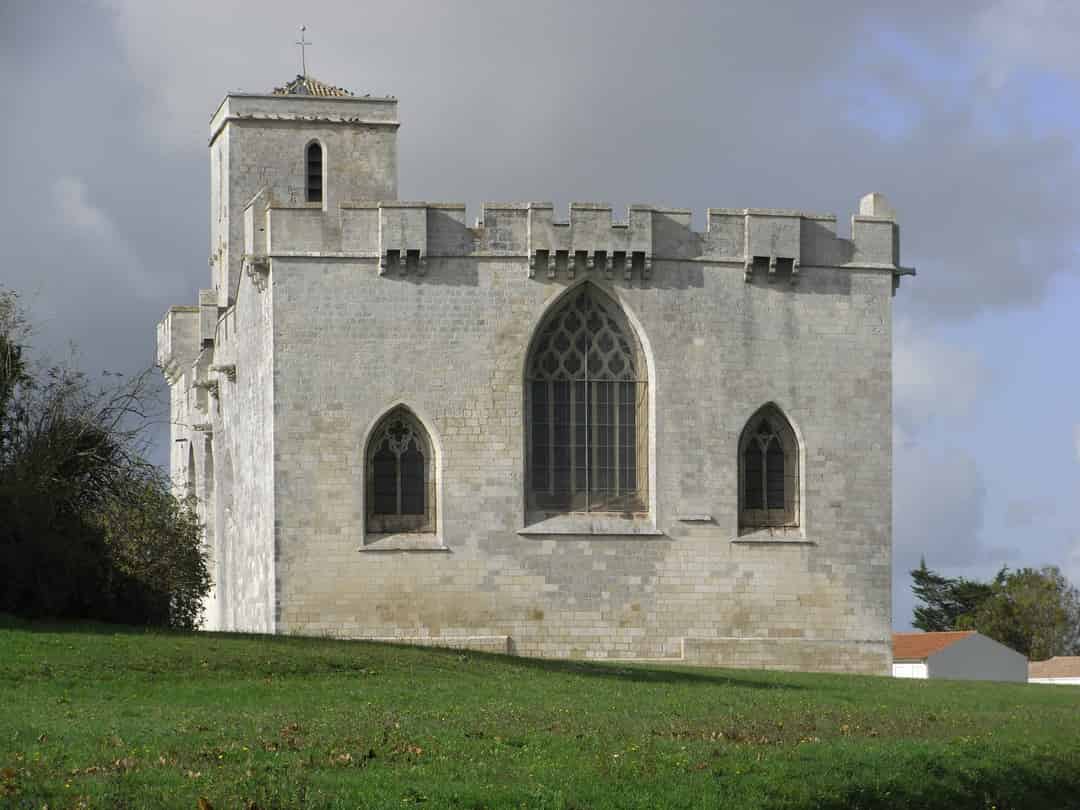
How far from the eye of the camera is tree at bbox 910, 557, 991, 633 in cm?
8756

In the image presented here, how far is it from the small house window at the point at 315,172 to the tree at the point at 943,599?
50.0m

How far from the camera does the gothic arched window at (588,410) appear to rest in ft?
126

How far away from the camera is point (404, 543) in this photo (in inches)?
1464

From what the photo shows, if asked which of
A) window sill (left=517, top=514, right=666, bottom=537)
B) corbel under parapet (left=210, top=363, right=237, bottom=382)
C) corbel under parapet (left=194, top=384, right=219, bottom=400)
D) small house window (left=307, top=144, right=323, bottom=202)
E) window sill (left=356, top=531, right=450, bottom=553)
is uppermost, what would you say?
small house window (left=307, top=144, right=323, bottom=202)

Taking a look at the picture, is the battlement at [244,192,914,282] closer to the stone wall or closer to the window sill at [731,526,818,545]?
the stone wall

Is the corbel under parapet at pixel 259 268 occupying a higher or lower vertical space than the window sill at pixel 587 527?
higher

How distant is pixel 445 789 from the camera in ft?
55.7

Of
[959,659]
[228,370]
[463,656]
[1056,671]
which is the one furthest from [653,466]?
[1056,671]

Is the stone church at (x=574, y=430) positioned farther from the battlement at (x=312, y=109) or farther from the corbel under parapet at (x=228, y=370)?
the battlement at (x=312, y=109)

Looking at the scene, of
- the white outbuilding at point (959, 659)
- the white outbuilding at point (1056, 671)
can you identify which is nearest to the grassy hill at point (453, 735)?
the white outbuilding at point (959, 659)

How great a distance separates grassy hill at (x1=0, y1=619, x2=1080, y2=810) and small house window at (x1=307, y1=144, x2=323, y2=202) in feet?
51.2

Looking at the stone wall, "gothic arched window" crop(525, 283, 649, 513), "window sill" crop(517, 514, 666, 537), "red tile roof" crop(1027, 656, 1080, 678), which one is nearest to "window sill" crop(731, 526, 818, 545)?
the stone wall

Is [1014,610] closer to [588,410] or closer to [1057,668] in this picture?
[1057,668]

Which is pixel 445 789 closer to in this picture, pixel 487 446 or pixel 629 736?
pixel 629 736
